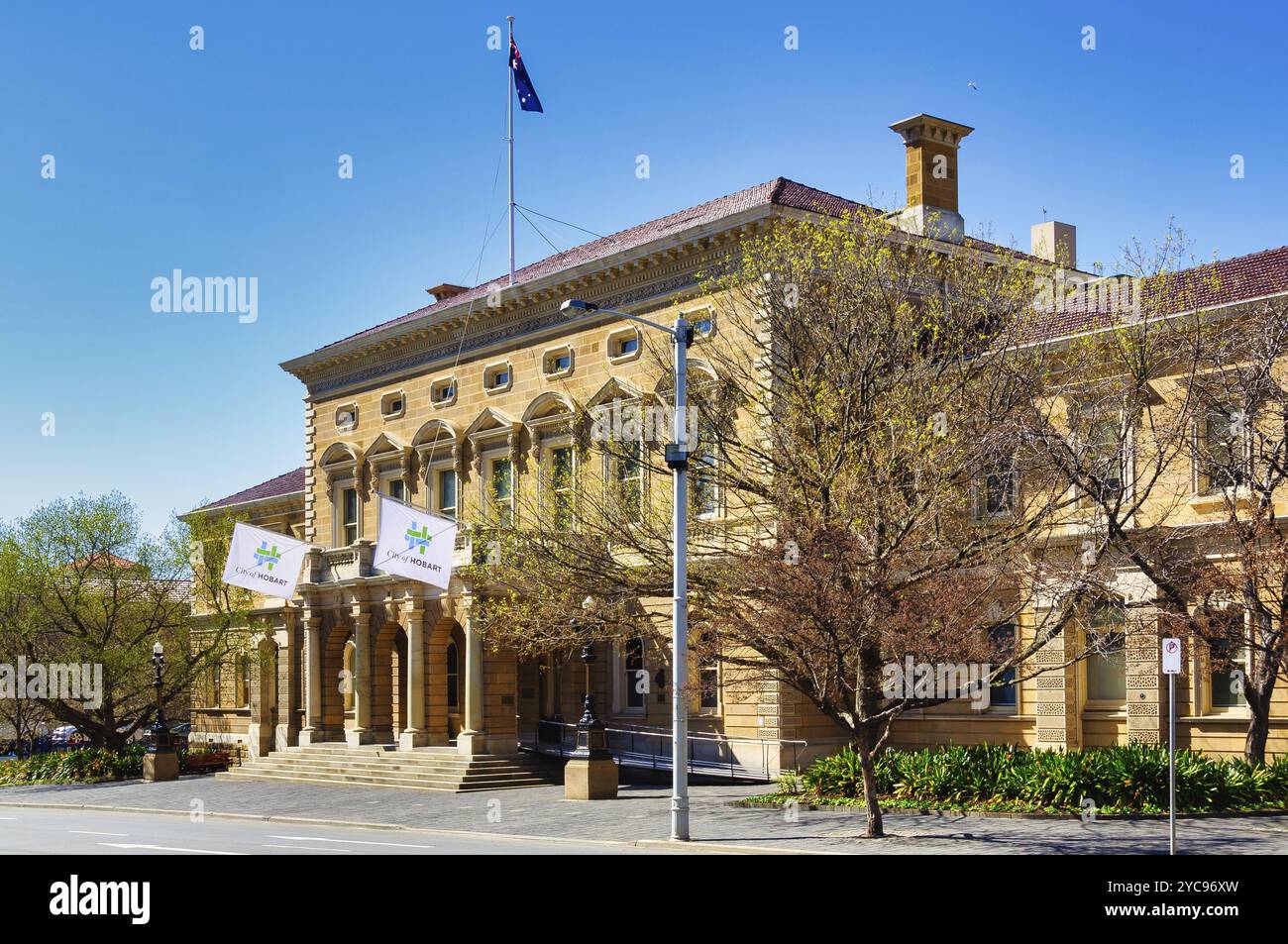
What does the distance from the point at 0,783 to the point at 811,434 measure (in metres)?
33.2

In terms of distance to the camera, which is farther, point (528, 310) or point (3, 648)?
point (3, 648)

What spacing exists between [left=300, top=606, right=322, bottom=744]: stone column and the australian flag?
670 inches

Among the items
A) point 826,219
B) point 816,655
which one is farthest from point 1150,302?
point 816,655

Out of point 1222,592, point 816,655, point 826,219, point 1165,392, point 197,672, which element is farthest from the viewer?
point 197,672

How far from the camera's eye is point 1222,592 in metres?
25.2

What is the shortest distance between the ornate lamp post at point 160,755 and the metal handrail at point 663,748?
449 inches

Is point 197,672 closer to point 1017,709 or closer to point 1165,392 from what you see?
point 1017,709

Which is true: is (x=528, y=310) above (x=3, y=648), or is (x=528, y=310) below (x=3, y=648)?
above

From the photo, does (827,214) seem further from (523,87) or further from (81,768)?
(81,768)

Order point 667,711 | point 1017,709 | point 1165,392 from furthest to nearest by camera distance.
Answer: point 667,711
point 1017,709
point 1165,392

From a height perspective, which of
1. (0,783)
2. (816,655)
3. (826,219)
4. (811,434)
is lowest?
(0,783)

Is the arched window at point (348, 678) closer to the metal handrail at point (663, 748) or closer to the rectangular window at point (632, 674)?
the metal handrail at point (663, 748)

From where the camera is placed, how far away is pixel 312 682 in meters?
46.1

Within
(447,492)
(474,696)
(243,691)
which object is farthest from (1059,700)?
(243,691)
